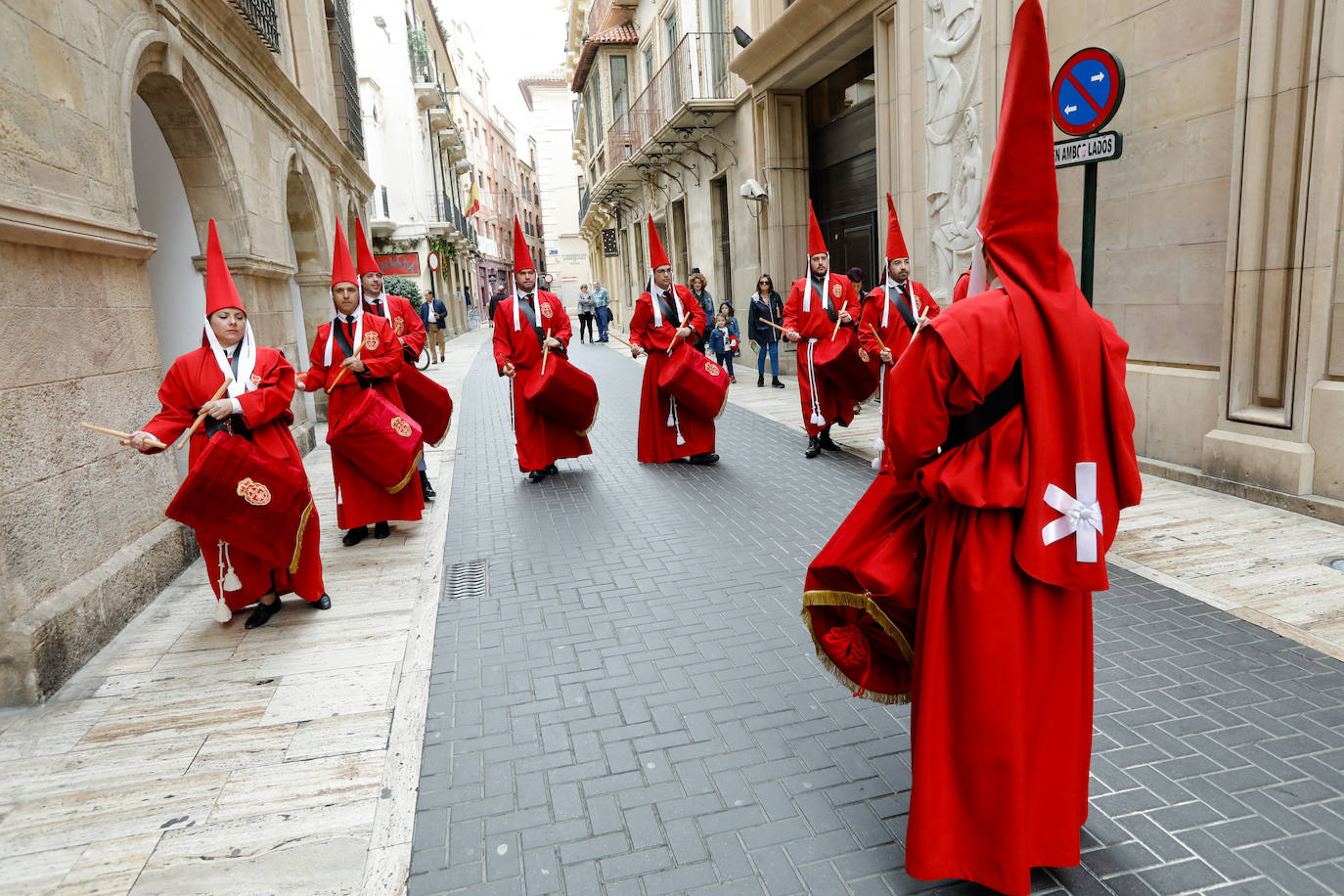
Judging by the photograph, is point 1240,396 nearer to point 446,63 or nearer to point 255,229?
point 255,229

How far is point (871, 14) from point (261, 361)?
32.8ft

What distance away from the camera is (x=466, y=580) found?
5770 mm

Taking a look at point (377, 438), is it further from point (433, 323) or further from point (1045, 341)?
point (433, 323)

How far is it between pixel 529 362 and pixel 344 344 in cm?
206

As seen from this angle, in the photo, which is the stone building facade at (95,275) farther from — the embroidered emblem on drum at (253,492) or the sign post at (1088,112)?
the sign post at (1088,112)

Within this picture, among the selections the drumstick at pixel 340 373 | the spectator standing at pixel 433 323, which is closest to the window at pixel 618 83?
the spectator standing at pixel 433 323

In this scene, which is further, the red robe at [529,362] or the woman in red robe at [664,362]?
the woman in red robe at [664,362]

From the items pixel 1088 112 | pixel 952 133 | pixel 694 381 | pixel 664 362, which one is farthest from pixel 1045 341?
pixel 952 133

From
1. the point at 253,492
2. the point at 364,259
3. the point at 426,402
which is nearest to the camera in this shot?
the point at 253,492

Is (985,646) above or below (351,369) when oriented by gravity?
below

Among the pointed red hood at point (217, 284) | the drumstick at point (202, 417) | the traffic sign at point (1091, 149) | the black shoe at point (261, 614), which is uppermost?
the traffic sign at point (1091, 149)

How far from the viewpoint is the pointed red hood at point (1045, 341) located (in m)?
2.24

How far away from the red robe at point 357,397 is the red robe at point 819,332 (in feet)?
13.1

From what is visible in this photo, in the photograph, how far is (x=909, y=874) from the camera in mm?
2543
